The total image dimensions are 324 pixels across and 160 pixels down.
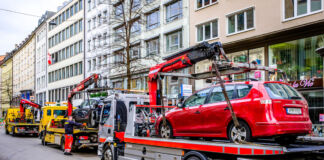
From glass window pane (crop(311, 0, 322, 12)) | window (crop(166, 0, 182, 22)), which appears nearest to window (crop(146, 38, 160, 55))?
window (crop(166, 0, 182, 22))

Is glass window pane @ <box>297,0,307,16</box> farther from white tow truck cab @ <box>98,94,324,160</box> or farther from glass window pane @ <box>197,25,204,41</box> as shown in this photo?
white tow truck cab @ <box>98,94,324,160</box>

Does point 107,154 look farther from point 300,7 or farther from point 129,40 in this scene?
point 129,40

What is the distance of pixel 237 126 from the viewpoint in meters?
7.24

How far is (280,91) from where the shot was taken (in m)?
7.38

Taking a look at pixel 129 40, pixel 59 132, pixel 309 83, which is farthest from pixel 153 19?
pixel 309 83

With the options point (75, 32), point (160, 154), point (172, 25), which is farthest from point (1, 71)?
point (160, 154)

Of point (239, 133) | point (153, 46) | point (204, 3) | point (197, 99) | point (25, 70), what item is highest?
point (204, 3)

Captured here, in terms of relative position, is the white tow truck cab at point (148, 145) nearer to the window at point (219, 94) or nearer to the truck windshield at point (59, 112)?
the window at point (219, 94)

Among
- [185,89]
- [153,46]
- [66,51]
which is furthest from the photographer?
[66,51]

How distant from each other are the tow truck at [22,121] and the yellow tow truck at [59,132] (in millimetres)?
5782

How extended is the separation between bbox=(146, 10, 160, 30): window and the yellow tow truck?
1268 cm

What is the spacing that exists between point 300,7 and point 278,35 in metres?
1.96

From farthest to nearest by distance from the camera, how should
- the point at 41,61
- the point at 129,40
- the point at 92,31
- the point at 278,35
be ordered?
the point at 41,61
the point at 92,31
the point at 129,40
the point at 278,35

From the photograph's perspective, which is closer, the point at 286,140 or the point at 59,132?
the point at 286,140
